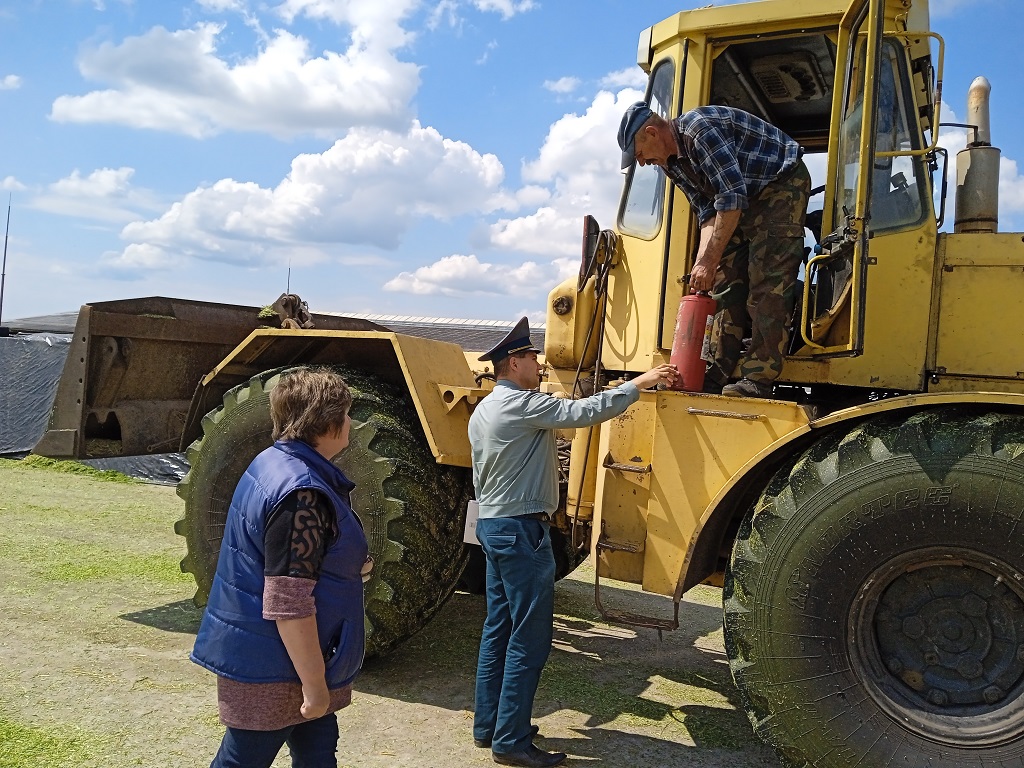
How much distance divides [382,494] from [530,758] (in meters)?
1.37

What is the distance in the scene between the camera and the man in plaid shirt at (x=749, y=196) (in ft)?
11.2

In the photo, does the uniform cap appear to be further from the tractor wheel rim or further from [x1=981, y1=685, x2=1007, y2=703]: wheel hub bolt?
[x1=981, y1=685, x2=1007, y2=703]: wheel hub bolt

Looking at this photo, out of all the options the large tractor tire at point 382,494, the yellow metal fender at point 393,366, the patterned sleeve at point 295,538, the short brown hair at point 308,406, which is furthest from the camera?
the yellow metal fender at point 393,366

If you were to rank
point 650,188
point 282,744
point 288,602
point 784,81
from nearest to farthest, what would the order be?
point 288,602
point 282,744
point 650,188
point 784,81

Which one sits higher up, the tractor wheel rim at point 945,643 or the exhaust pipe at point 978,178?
the exhaust pipe at point 978,178

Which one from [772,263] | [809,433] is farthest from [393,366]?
[809,433]

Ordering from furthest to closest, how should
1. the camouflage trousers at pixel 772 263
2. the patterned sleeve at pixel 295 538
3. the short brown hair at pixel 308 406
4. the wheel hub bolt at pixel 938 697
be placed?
1. the camouflage trousers at pixel 772 263
2. the wheel hub bolt at pixel 938 697
3. the short brown hair at pixel 308 406
4. the patterned sleeve at pixel 295 538

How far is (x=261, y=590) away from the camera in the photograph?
215cm

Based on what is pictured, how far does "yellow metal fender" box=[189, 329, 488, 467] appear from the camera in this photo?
414cm

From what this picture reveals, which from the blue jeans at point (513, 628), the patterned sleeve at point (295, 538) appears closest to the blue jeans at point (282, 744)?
the patterned sleeve at point (295, 538)

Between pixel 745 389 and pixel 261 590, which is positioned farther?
pixel 745 389

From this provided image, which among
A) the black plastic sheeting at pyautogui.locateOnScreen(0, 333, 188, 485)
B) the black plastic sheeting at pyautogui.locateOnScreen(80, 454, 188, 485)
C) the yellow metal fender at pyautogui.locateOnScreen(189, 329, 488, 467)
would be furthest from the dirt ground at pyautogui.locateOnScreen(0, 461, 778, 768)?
the black plastic sheeting at pyautogui.locateOnScreen(0, 333, 188, 485)

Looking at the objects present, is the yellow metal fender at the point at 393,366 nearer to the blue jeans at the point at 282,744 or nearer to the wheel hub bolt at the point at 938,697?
the blue jeans at the point at 282,744

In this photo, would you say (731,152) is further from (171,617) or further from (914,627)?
(171,617)
